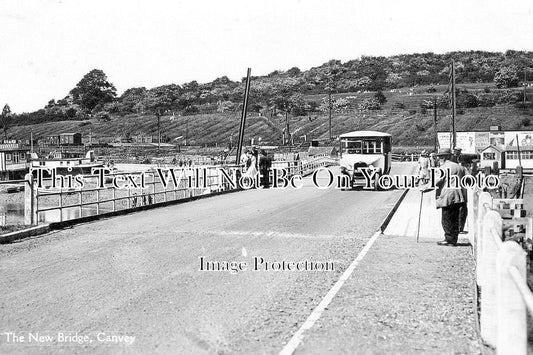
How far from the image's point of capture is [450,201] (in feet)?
36.0

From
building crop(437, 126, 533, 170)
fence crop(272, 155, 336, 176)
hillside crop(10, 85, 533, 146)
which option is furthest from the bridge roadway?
hillside crop(10, 85, 533, 146)

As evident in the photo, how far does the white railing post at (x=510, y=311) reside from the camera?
12.5ft

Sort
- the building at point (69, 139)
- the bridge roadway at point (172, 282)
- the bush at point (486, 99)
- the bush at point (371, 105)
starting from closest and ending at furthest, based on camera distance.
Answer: the bridge roadway at point (172, 282) → the bush at point (486, 99) → the building at point (69, 139) → the bush at point (371, 105)

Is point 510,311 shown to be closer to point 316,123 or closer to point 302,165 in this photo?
point 302,165

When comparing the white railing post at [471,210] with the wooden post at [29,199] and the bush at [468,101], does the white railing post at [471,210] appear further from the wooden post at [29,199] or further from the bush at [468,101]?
the bush at [468,101]

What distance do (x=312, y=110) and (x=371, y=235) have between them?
119 m

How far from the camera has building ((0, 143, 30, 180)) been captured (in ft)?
208

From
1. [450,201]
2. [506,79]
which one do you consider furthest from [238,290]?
[506,79]

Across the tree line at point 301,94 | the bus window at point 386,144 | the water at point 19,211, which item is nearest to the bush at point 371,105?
the tree line at point 301,94

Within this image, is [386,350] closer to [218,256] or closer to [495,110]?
[218,256]

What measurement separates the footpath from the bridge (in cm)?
2

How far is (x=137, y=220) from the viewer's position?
620 inches

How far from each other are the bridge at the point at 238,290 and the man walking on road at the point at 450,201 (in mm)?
405

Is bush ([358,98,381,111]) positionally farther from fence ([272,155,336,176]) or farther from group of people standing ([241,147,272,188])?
group of people standing ([241,147,272,188])
